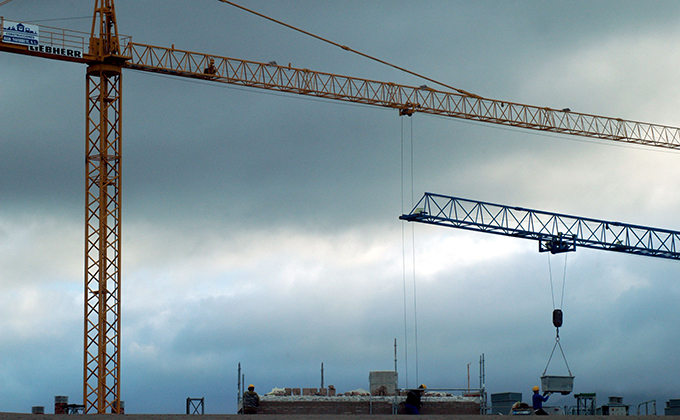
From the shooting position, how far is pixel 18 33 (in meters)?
61.6

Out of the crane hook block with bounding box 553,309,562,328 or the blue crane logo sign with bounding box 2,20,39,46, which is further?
the blue crane logo sign with bounding box 2,20,39,46

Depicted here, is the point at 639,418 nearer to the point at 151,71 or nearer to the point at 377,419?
the point at 377,419

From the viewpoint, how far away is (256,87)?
73688 millimetres

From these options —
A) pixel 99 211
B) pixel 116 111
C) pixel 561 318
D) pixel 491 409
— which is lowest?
pixel 491 409

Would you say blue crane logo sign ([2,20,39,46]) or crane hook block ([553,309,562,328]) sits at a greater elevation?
blue crane logo sign ([2,20,39,46])

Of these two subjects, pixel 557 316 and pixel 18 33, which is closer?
pixel 557 316

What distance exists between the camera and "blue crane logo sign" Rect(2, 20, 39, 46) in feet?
202

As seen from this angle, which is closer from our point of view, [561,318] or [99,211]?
[561,318]

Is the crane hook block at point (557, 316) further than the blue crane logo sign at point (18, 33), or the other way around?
the blue crane logo sign at point (18, 33)

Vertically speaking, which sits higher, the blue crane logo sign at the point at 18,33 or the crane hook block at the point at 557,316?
the blue crane logo sign at the point at 18,33

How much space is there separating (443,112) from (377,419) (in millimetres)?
51006

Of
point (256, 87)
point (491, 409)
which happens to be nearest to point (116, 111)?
point (256, 87)

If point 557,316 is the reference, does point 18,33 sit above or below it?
above

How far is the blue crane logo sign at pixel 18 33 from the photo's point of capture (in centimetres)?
6150
